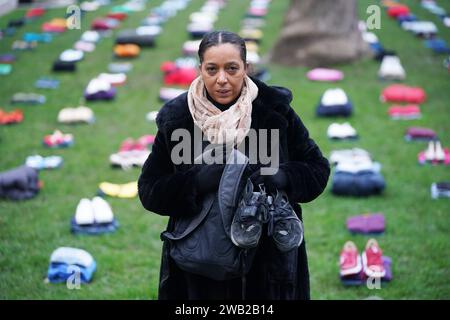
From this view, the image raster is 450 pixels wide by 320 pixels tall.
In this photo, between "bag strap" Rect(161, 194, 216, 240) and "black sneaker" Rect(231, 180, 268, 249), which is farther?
"bag strap" Rect(161, 194, 216, 240)

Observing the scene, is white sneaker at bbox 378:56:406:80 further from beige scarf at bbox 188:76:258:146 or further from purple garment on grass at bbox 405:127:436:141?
beige scarf at bbox 188:76:258:146

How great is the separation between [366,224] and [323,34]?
5.79 metres

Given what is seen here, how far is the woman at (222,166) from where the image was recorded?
9.20ft

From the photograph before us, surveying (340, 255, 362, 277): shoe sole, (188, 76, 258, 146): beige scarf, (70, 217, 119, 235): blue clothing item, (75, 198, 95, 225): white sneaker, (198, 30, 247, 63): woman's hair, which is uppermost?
(198, 30, 247, 63): woman's hair

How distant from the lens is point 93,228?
577cm

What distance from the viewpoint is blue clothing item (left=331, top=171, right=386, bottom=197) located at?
6.37 metres

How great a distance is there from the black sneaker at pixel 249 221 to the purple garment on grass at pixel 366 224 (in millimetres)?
3203

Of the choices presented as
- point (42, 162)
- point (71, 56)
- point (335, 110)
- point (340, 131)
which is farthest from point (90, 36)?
point (340, 131)

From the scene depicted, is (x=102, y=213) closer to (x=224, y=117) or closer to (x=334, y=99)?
(x=224, y=117)

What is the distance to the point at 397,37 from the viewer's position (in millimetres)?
12820

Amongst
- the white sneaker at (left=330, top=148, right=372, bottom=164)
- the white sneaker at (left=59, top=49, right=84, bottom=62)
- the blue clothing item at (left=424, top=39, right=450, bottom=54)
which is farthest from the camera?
the blue clothing item at (left=424, top=39, right=450, bottom=54)

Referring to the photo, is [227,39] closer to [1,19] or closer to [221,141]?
[221,141]

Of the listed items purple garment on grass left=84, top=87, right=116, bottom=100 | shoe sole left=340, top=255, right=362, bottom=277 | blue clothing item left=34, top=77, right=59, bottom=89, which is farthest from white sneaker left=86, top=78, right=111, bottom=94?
shoe sole left=340, top=255, right=362, bottom=277

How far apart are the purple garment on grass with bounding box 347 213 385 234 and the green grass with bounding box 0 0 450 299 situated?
8 cm
